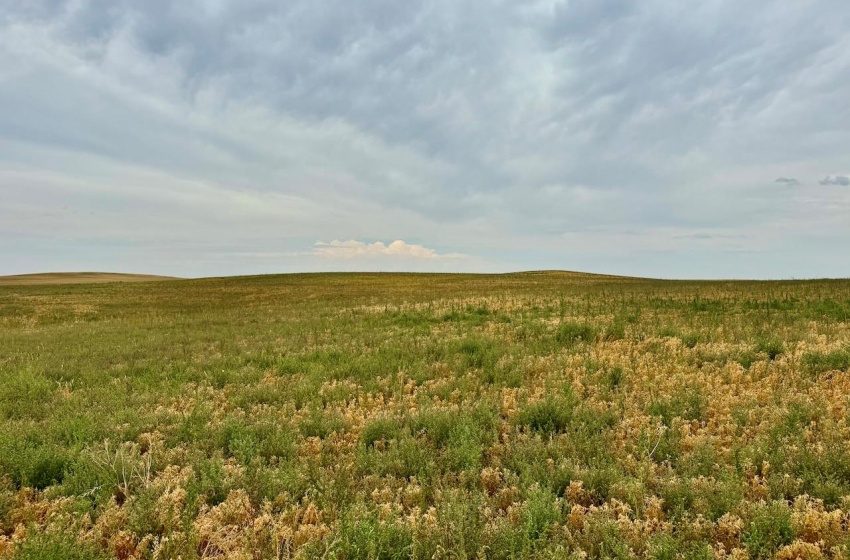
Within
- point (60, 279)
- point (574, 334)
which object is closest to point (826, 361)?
point (574, 334)

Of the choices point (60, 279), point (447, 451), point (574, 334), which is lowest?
point (447, 451)

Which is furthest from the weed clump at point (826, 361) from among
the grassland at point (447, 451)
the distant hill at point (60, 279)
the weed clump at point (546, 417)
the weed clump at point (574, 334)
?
the distant hill at point (60, 279)

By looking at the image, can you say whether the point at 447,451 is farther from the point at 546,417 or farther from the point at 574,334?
the point at 574,334

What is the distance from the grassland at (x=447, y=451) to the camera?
4.20m

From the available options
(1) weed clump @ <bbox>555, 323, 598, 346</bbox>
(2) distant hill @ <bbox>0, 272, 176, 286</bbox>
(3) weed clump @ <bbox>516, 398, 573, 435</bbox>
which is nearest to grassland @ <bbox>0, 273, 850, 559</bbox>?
(3) weed clump @ <bbox>516, 398, 573, 435</bbox>

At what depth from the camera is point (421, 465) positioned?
5680 millimetres

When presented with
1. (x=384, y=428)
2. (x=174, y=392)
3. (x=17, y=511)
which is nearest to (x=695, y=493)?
(x=384, y=428)

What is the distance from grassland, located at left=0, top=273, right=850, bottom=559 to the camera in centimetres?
420

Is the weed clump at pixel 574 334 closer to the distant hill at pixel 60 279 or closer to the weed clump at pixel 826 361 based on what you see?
the weed clump at pixel 826 361

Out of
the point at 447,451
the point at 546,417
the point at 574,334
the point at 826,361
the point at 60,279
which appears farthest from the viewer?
the point at 60,279

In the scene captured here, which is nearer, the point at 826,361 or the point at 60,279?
the point at 826,361

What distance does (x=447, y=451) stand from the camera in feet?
19.3

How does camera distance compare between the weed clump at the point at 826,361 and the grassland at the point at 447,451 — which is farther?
the weed clump at the point at 826,361

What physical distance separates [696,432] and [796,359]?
444cm
